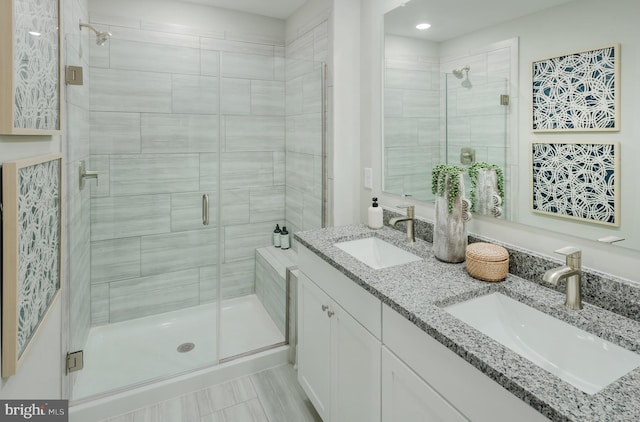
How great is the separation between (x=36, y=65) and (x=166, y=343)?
5.73 ft

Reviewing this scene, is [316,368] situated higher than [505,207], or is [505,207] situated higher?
[505,207]

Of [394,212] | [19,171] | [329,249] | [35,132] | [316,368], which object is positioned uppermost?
[35,132]

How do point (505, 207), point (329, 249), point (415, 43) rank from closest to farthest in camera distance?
point (505, 207) < point (329, 249) < point (415, 43)

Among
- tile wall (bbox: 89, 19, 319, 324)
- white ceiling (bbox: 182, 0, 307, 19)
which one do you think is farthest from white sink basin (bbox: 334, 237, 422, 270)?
white ceiling (bbox: 182, 0, 307, 19)

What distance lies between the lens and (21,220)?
97 centimetres

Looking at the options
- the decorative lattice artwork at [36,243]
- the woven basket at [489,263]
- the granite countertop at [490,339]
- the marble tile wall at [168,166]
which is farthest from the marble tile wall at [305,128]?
the decorative lattice artwork at [36,243]

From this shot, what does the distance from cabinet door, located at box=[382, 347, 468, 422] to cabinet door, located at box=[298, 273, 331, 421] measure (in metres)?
0.43

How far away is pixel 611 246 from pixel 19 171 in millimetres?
1651

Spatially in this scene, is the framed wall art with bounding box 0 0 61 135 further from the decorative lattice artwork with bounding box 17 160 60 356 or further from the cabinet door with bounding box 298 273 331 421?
the cabinet door with bounding box 298 273 331 421

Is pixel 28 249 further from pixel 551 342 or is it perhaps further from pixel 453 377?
pixel 551 342

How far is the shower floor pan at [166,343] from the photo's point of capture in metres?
2.02

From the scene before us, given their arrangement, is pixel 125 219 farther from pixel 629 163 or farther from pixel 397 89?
pixel 629 163

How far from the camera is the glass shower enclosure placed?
2.11 m

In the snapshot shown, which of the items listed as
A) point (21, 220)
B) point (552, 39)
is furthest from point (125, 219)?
point (552, 39)
